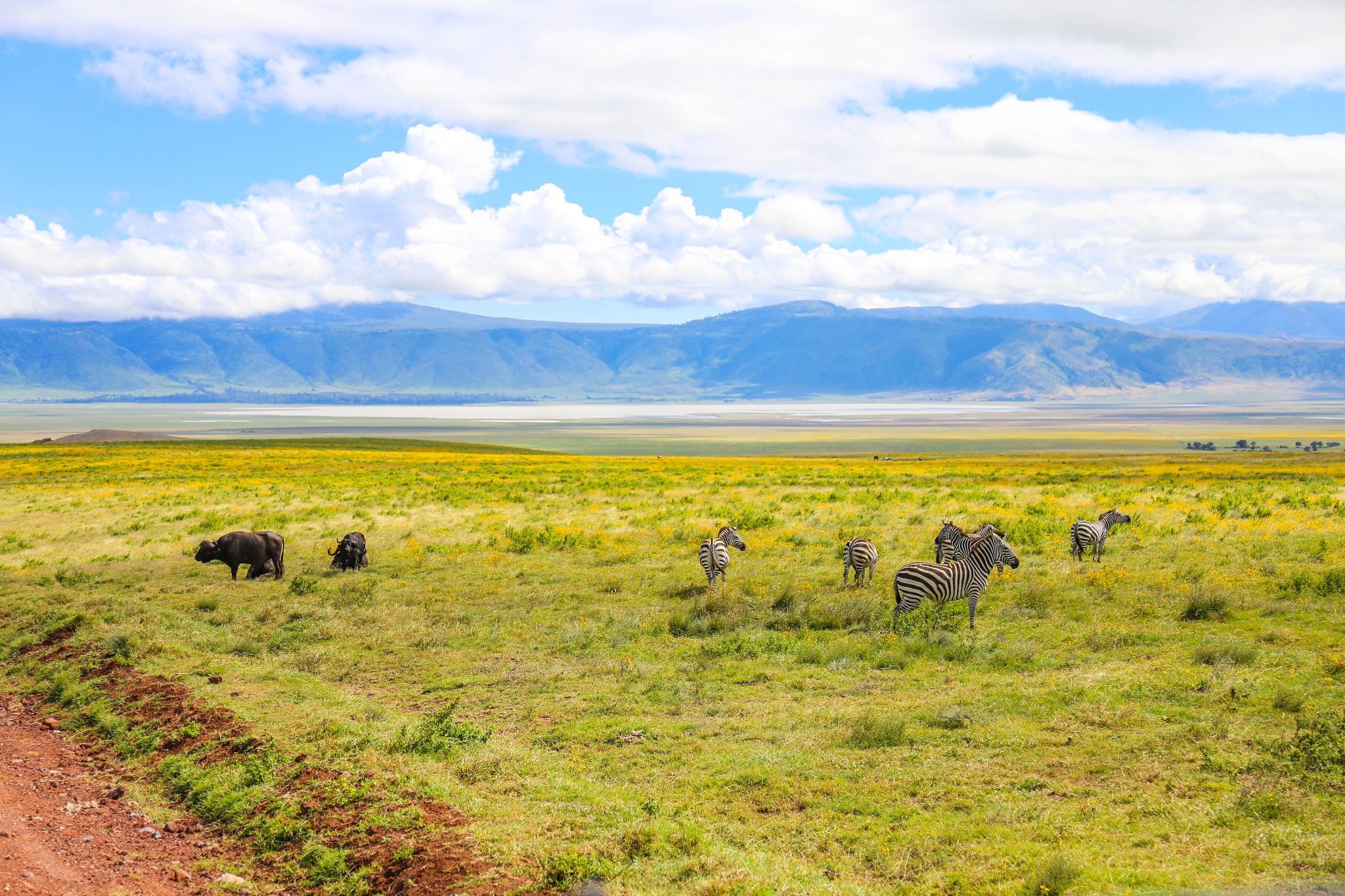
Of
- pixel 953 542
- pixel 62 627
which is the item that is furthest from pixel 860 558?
pixel 62 627

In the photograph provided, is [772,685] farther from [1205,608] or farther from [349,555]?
[349,555]

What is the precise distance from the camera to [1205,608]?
54.7 ft

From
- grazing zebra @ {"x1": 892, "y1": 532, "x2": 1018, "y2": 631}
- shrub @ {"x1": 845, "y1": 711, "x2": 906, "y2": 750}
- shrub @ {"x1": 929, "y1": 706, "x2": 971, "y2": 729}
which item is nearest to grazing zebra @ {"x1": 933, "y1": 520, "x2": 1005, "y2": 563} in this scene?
grazing zebra @ {"x1": 892, "y1": 532, "x2": 1018, "y2": 631}

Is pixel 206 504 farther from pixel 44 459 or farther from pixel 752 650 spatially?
pixel 44 459

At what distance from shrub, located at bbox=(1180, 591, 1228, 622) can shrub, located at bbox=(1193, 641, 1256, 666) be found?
2794 mm

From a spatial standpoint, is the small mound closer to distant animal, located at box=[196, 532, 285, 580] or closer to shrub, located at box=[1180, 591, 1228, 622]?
distant animal, located at box=[196, 532, 285, 580]

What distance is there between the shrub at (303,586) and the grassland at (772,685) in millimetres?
104

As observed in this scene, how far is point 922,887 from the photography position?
726cm

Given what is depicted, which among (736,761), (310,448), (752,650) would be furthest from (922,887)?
(310,448)

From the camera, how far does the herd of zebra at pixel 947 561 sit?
53.5ft

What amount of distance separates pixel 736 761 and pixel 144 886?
5.70 metres

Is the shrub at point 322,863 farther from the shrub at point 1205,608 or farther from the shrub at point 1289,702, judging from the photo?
the shrub at point 1205,608

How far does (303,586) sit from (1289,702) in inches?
727

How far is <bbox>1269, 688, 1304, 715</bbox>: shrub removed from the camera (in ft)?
36.3
